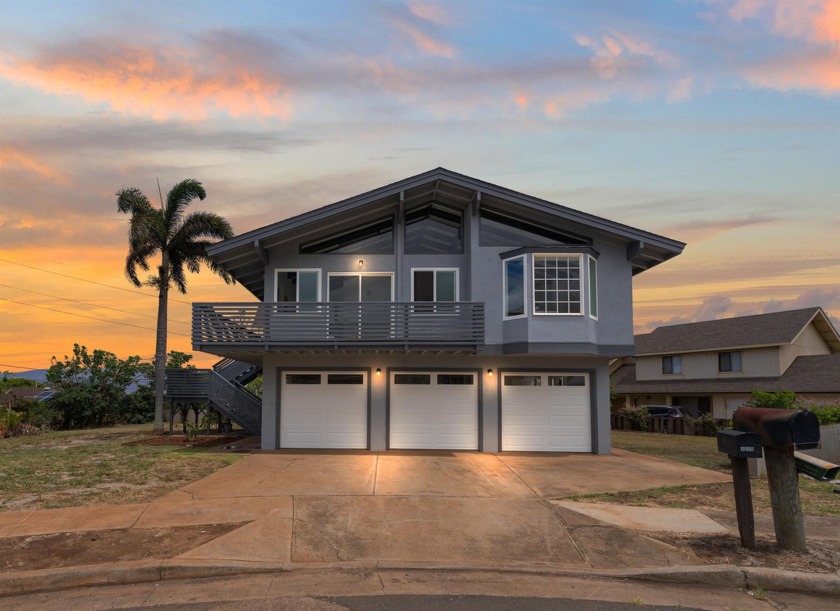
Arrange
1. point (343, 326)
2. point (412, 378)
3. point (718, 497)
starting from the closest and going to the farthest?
point (718, 497) → point (343, 326) → point (412, 378)

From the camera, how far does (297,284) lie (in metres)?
20.0

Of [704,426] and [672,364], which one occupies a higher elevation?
[672,364]

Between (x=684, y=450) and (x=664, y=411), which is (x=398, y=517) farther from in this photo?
(x=664, y=411)

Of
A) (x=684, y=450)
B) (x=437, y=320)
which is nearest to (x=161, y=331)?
(x=437, y=320)

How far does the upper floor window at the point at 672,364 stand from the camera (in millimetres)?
39688

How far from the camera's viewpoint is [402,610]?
6.69 meters

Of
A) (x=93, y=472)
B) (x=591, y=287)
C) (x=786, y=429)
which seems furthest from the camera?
(x=591, y=287)

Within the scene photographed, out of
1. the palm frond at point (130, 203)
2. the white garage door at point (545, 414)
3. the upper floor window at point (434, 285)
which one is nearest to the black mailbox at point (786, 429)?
the white garage door at point (545, 414)

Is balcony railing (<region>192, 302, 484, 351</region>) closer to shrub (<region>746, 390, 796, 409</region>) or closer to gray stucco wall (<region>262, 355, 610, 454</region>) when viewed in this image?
gray stucco wall (<region>262, 355, 610, 454</region>)

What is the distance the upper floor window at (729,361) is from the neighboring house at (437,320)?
19.7 metres

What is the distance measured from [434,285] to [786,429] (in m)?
12.8

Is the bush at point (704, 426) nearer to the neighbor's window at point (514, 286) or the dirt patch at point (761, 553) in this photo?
the neighbor's window at point (514, 286)

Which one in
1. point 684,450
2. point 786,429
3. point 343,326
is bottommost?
point 684,450

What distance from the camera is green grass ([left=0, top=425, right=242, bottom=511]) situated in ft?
38.5
